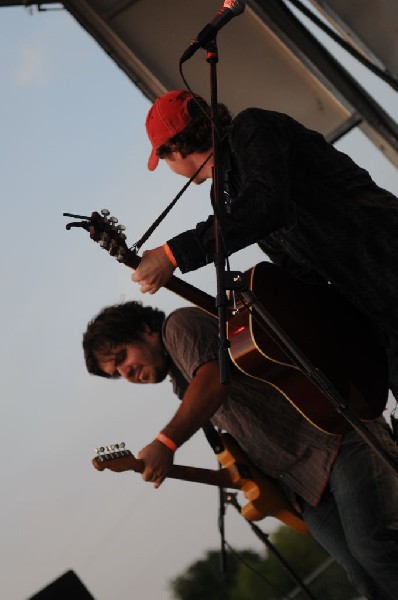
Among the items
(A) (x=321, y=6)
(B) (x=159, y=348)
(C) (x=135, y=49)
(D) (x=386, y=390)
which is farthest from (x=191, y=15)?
(D) (x=386, y=390)

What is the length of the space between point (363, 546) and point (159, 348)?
86 centimetres

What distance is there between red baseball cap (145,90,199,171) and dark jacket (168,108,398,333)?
227mm

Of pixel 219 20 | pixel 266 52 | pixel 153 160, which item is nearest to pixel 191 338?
pixel 153 160

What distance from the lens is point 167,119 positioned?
7.62ft

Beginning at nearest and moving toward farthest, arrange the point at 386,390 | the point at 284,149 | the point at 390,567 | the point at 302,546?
the point at 284,149, the point at 390,567, the point at 386,390, the point at 302,546

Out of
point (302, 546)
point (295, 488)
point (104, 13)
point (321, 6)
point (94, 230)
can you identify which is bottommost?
point (302, 546)

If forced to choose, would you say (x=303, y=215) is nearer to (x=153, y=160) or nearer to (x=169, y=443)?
(x=153, y=160)

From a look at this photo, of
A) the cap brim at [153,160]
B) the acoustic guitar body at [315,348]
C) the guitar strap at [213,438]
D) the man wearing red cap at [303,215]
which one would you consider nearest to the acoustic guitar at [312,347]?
the acoustic guitar body at [315,348]

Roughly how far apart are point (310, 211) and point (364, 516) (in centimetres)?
80

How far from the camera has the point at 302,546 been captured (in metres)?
3.55

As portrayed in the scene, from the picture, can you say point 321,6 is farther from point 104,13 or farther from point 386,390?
point 386,390

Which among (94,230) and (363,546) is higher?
(94,230)

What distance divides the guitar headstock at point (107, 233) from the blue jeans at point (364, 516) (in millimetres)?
803

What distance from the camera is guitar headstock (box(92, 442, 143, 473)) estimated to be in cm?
240
